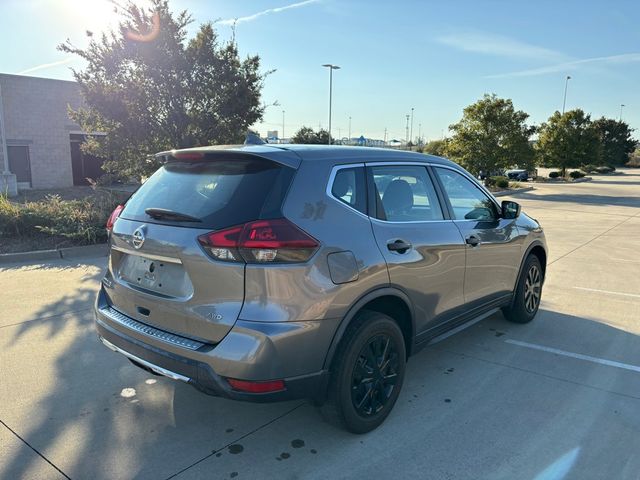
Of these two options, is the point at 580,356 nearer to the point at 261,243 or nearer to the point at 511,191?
the point at 261,243

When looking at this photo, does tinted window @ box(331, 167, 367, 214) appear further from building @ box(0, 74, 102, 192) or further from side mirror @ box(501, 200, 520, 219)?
building @ box(0, 74, 102, 192)

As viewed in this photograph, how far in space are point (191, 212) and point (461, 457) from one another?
2.13m

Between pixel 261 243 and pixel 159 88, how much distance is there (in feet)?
36.0

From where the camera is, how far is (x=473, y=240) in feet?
13.1

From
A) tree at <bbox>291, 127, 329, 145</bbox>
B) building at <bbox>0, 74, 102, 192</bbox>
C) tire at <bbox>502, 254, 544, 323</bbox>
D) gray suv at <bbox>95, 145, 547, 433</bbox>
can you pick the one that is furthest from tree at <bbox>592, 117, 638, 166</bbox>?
gray suv at <bbox>95, 145, 547, 433</bbox>

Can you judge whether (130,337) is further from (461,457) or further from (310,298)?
(461,457)

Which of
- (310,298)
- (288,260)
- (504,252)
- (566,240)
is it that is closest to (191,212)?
(288,260)

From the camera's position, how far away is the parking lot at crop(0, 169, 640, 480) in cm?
280

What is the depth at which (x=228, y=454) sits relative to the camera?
9.52 ft

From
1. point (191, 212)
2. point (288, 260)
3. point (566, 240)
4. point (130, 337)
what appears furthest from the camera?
point (566, 240)

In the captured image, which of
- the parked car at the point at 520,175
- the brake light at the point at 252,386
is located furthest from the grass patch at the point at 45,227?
the parked car at the point at 520,175

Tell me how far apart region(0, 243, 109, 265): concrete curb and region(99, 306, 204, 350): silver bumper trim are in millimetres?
5043

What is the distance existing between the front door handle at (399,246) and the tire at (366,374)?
43cm

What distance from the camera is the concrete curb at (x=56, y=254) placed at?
768 centimetres
